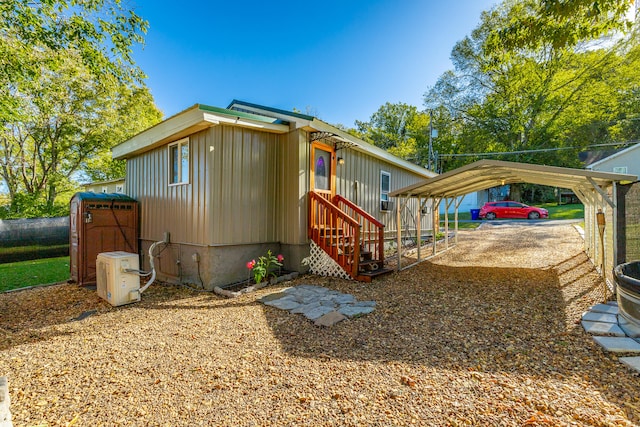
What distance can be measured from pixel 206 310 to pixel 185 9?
8.62m

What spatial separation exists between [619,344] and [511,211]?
19220 mm

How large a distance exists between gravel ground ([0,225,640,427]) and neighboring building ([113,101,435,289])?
122 cm

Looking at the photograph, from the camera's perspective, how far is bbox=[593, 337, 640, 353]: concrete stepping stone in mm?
2719

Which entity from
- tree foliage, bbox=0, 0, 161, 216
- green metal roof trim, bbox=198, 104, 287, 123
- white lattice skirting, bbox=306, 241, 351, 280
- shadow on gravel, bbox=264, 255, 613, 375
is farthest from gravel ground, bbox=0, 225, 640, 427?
tree foliage, bbox=0, 0, 161, 216

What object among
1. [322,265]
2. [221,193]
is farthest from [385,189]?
[221,193]

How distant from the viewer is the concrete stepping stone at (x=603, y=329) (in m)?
3.09

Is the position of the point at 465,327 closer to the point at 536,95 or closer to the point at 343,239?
the point at 343,239

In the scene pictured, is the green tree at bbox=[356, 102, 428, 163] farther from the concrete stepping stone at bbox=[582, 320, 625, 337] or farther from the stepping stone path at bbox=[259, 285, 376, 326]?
the concrete stepping stone at bbox=[582, 320, 625, 337]

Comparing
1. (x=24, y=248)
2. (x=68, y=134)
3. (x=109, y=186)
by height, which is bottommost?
(x=24, y=248)

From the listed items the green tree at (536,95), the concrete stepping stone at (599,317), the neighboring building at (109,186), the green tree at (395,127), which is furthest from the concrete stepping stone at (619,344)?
the green tree at (395,127)

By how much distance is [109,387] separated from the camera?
2.32 meters

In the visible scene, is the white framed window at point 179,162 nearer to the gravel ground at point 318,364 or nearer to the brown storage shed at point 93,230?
the brown storage shed at point 93,230

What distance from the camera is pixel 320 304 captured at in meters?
4.28

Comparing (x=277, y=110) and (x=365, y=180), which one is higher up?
(x=277, y=110)
